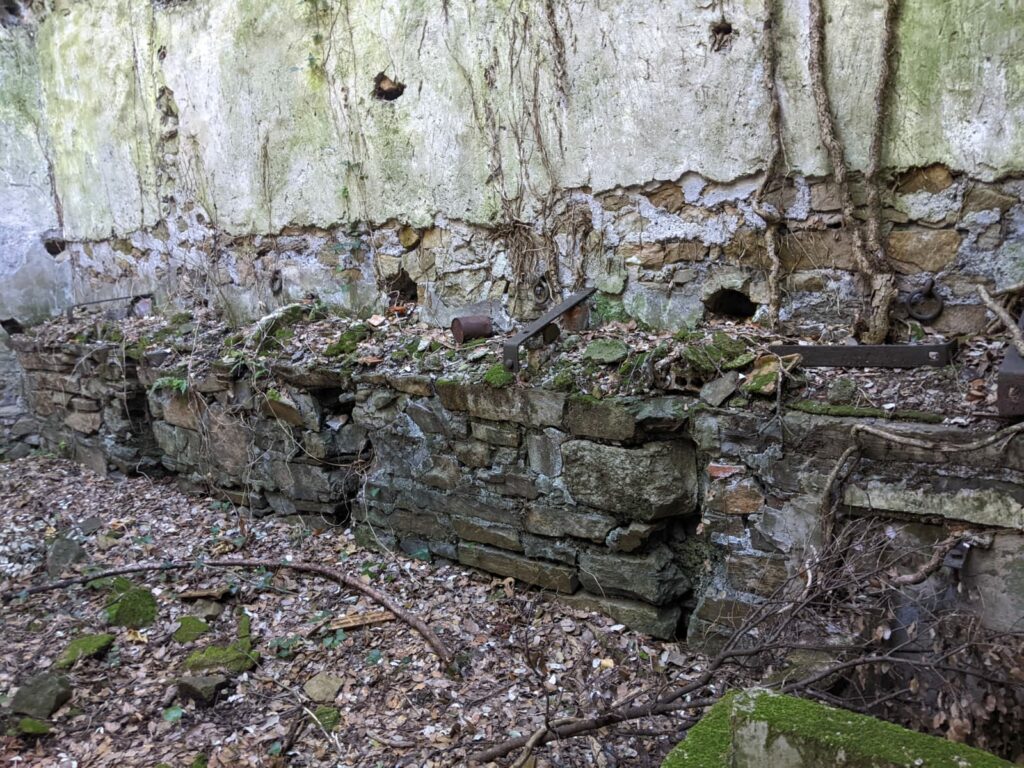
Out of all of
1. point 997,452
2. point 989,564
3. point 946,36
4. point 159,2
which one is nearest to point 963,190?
point 946,36

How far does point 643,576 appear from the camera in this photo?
116 inches

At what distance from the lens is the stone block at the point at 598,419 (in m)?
2.86

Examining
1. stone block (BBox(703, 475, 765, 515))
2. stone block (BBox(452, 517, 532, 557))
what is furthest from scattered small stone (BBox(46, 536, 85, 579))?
stone block (BBox(703, 475, 765, 515))

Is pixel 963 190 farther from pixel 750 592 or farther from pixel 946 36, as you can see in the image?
pixel 750 592

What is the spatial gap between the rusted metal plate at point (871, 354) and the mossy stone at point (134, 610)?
117 inches

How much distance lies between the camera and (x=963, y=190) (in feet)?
8.58

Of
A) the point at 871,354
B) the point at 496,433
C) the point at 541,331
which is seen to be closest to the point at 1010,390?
the point at 871,354

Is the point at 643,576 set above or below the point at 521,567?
above

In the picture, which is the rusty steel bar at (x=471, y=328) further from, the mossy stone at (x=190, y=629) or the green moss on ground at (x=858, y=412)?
the mossy stone at (x=190, y=629)

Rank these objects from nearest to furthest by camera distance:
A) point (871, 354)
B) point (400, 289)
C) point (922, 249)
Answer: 1. point (871, 354)
2. point (922, 249)
3. point (400, 289)

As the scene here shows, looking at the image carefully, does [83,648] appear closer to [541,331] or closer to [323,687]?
[323,687]

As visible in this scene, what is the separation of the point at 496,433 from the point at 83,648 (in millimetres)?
1964

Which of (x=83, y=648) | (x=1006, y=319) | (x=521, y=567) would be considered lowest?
(x=83, y=648)

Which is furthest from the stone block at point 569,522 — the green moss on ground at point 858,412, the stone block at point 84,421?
the stone block at point 84,421
